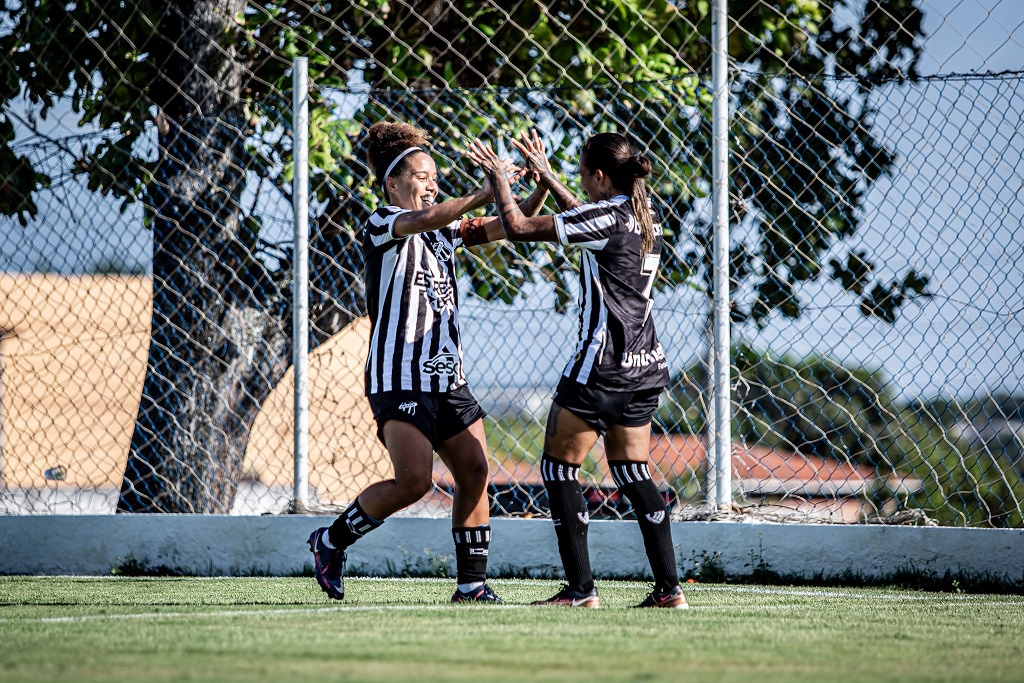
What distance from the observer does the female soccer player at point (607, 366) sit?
430 cm

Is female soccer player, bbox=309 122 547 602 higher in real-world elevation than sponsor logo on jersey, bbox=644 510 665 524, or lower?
higher

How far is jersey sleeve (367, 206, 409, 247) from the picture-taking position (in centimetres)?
439

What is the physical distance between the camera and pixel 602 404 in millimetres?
4285

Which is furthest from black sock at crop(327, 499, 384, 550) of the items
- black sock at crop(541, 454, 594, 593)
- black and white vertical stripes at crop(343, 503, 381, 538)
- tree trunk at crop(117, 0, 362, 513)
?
tree trunk at crop(117, 0, 362, 513)

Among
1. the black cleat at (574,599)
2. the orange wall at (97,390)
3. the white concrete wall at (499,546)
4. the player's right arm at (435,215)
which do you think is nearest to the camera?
the player's right arm at (435,215)

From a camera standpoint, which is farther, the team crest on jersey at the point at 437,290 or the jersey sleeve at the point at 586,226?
the team crest on jersey at the point at 437,290

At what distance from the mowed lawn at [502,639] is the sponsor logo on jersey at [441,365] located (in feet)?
2.82

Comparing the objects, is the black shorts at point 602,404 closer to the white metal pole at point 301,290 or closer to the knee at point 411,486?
the knee at point 411,486

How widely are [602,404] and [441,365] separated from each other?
63 centimetres

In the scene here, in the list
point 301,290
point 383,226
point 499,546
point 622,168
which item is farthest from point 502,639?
point 301,290

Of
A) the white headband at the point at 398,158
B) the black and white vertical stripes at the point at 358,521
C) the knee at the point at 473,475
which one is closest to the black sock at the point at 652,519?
the knee at the point at 473,475

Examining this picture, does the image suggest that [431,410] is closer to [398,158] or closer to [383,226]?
[383,226]

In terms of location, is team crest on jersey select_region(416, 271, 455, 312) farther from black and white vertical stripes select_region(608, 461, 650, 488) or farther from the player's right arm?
black and white vertical stripes select_region(608, 461, 650, 488)

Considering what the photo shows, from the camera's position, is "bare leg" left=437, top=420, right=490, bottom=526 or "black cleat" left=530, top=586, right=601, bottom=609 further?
"bare leg" left=437, top=420, right=490, bottom=526
